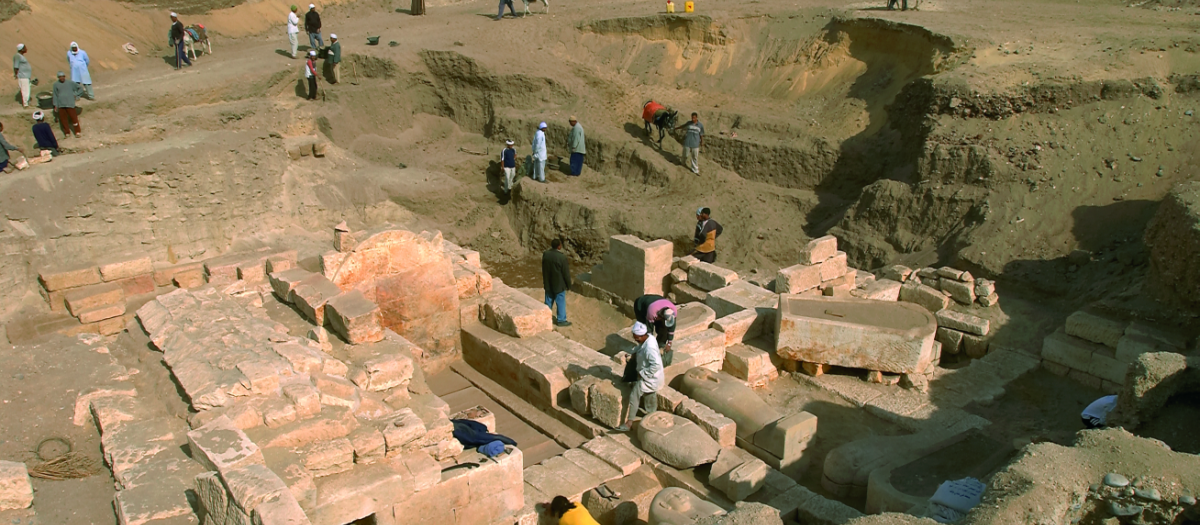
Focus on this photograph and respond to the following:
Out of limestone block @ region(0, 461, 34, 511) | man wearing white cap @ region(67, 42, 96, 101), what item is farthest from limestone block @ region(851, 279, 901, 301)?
man wearing white cap @ region(67, 42, 96, 101)

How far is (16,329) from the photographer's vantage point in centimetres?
866

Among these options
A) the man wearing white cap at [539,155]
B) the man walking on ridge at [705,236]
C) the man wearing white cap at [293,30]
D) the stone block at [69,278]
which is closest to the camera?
the stone block at [69,278]

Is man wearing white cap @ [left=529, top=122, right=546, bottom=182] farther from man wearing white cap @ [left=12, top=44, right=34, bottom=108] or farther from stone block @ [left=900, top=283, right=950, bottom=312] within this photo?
man wearing white cap @ [left=12, top=44, right=34, bottom=108]

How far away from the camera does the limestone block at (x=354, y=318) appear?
8.41 metres

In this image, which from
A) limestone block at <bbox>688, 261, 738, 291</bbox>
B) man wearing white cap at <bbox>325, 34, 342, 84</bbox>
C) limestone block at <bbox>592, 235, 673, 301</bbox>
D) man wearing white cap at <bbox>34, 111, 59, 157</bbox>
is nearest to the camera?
limestone block at <bbox>688, 261, 738, 291</bbox>

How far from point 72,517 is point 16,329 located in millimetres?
3718

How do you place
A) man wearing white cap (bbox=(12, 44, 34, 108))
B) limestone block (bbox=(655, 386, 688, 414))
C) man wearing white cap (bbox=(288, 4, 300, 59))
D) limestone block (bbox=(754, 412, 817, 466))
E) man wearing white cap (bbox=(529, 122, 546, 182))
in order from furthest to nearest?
1. man wearing white cap (bbox=(288, 4, 300, 59))
2. man wearing white cap (bbox=(529, 122, 546, 182))
3. man wearing white cap (bbox=(12, 44, 34, 108))
4. limestone block (bbox=(655, 386, 688, 414))
5. limestone block (bbox=(754, 412, 817, 466))

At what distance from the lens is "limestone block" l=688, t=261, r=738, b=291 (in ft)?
37.9

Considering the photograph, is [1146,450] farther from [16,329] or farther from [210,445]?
[16,329]

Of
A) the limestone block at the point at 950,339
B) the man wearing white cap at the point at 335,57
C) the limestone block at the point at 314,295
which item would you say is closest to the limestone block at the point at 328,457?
the limestone block at the point at 314,295

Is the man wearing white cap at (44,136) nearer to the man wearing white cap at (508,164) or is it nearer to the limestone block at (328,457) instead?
the man wearing white cap at (508,164)

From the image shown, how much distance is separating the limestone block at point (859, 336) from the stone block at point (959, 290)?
5.60 feet

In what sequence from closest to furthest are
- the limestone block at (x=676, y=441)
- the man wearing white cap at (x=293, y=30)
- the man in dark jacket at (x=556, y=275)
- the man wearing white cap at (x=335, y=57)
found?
the limestone block at (x=676, y=441) < the man in dark jacket at (x=556, y=275) < the man wearing white cap at (x=335, y=57) < the man wearing white cap at (x=293, y=30)

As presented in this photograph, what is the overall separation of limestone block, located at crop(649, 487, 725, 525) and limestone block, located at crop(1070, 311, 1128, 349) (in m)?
5.88
